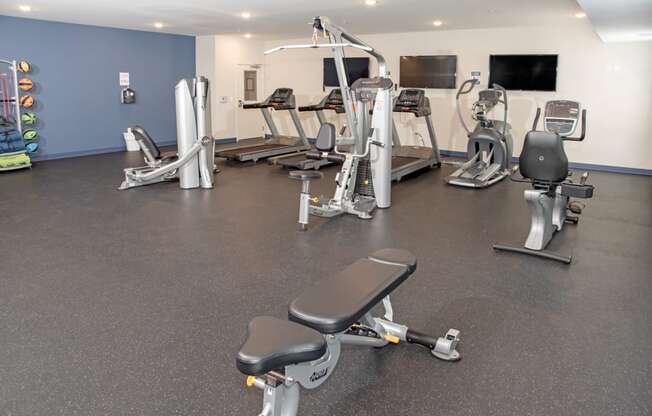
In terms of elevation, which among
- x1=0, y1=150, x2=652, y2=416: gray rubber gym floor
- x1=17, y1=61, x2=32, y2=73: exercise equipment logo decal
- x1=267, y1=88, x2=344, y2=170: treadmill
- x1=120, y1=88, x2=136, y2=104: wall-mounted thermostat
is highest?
x1=17, y1=61, x2=32, y2=73: exercise equipment logo decal

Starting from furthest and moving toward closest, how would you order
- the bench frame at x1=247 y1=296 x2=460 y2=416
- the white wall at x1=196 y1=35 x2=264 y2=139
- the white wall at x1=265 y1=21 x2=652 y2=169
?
the white wall at x1=196 y1=35 x2=264 y2=139 < the white wall at x1=265 y1=21 x2=652 y2=169 < the bench frame at x1=247 y1=296 x2=460 y2=416

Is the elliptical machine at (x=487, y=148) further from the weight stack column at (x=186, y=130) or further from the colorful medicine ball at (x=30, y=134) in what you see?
the colorful medicine ball at (x=30, y=134)

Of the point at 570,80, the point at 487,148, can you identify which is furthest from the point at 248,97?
the point at 570,80

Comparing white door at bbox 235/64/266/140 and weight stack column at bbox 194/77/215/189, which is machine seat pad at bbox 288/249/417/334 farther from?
white door at bbox 235/64/266/140

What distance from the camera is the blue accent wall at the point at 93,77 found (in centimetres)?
779

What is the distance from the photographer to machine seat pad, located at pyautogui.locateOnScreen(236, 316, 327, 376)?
→ 1.50 metres

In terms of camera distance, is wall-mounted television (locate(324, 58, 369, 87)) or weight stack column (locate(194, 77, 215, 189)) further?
wall-mounted television (locate(324, 58, 369, 87))

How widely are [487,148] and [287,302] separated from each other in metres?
4.87

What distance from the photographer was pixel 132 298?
9.86 feet

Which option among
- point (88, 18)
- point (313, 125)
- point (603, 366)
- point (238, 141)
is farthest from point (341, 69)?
point (238, 141)

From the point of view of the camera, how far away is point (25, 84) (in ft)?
24.8

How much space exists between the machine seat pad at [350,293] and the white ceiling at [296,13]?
4311mm

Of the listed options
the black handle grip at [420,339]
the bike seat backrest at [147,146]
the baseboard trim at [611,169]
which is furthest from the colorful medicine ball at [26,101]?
the baseboard trim at [611,169]

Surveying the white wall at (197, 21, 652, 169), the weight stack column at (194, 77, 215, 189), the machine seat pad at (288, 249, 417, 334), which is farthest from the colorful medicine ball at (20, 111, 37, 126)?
the machine seat pad at (288, 249, 417, 334)
